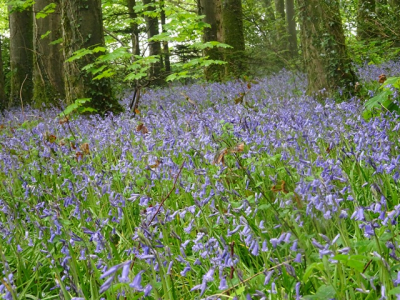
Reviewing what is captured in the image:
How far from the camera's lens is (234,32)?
13094 mm

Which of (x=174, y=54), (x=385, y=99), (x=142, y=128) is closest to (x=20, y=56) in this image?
Answer: (x=174, y=54)

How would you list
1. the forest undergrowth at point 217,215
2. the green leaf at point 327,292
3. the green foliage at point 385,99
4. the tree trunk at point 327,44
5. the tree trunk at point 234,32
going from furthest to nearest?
the tree trunk at point 234,32 < the tree trunk at point 327,44 < the green foliage at point 385,99 < the forest undergrowth at point 217,215 < the green leaf at point 327,292

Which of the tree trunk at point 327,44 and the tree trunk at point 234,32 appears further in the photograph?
the tree trunk at point 234,32

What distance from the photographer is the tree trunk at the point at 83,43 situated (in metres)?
7.75

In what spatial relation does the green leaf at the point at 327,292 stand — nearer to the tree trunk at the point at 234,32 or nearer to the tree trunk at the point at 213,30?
the tree trunk at the point at 213,30

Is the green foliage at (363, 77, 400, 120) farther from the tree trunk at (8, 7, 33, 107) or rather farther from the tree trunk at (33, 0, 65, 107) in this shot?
the tree trunk at (8, 7, 33, 107)

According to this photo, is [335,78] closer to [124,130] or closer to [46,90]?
[124,130]

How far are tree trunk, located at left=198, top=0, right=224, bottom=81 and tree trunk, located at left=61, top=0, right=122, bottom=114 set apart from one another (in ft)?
16.9

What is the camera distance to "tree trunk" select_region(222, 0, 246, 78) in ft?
42.4

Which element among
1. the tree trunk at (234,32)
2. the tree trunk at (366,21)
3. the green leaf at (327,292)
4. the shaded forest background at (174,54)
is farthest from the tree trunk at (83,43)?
the green leaf at (327,292)

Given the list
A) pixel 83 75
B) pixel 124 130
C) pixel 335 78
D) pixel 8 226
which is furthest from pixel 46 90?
pixel 8 226

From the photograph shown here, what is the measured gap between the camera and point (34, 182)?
4047 millimetres

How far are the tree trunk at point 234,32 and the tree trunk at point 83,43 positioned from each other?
5.62 m

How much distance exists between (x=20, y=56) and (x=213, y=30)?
20.3 ft
